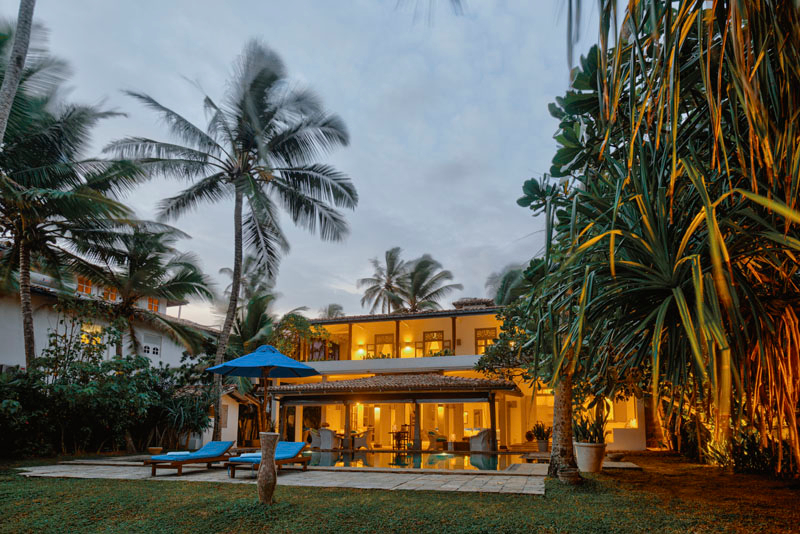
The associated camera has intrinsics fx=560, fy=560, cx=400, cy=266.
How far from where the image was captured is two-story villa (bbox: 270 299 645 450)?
763 inches

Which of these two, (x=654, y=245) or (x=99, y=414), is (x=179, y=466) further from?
(x=654, y=245)

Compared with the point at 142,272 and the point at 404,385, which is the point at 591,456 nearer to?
the point at 404,385

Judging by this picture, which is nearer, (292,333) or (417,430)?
(417,430)

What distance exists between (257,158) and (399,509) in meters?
13.2

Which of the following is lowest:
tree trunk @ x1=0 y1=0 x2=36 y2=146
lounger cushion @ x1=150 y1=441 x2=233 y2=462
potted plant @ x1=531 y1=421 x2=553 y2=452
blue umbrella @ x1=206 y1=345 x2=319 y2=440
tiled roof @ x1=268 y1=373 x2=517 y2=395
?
potted plant @ x1=531 y1=421 x2=553 y2=452

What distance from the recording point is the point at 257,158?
1752 centimetres

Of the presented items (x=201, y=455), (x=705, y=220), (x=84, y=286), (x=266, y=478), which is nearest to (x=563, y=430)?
(x=266, y=478)

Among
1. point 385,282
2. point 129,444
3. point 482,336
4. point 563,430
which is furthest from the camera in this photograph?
point 385,282

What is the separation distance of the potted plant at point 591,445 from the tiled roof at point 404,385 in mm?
6499

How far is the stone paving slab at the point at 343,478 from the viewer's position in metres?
9.02

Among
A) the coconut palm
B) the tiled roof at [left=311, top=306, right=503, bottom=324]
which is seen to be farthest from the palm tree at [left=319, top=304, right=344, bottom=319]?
the tiled roof at [left=311, top=306, right=503, bottom=324]

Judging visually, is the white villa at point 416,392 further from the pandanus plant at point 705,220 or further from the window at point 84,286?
the pandanus plant at point 705,220

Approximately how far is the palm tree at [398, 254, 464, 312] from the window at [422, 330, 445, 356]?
26.0ft

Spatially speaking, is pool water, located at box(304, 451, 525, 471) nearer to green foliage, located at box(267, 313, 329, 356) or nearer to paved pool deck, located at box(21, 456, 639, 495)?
paved pool deck, located at box(21, 456, 639, 495)
